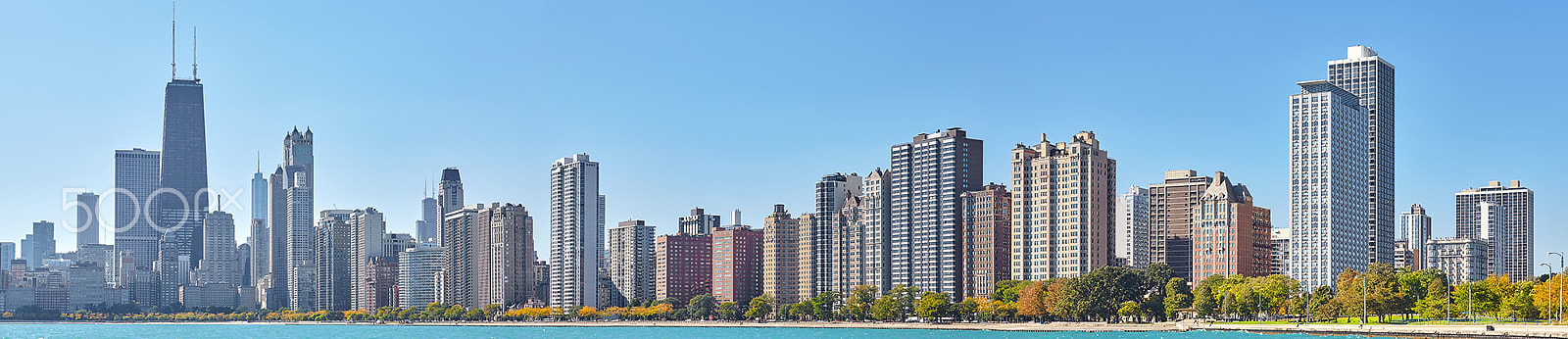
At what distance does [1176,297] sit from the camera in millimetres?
184750

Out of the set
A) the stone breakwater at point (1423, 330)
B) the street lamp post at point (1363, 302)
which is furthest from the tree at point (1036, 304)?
the street lamp post at point (1363, 302)

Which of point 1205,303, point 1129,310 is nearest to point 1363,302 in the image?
point 1205,303

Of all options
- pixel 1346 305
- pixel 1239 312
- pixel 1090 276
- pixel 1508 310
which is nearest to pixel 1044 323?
pixel 1090 276

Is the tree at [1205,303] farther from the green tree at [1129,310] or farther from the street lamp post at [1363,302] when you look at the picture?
the street lamp post at [1363,302]

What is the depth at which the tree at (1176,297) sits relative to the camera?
183 metres

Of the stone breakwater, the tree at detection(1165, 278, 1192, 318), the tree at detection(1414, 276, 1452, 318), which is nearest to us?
the stone breakwater

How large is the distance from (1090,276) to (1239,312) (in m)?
16.3

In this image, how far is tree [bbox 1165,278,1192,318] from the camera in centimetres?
18325

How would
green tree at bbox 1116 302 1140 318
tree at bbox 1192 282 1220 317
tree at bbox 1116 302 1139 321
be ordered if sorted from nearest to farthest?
1. tree at bbox 1192 282 1220 317
2. tree at bbox 1116 302 1139 321
3. green tree at bbox 1116 302 1140 318

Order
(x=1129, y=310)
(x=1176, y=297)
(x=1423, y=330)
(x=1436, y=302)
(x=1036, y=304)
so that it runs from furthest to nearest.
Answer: (x=1036, y=304), (x=1176, y=297), (x=1129, y=310), (x=1436, y=302), (x=1423, y=330)

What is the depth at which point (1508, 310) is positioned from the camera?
144750 millimetres

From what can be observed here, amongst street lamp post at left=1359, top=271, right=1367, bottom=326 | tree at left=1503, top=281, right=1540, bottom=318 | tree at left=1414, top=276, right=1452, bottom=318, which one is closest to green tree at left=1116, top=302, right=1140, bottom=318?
street lamp post at left=1359, top=271, right=1367, bottom=326

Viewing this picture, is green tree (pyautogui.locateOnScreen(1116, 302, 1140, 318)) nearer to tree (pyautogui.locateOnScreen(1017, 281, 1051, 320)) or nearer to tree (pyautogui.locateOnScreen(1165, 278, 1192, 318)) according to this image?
tree (pyautogui.locateOnScreen(1165, 278, 1192, 318))

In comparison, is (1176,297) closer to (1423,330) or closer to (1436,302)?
(1436,302)
